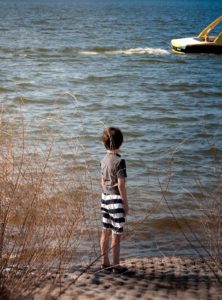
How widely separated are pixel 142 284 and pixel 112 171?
95cm

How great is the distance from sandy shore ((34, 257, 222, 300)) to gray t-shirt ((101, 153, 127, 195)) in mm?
711

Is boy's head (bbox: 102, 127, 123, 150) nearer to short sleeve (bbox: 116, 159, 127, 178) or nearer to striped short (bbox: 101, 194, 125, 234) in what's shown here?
short sleeve (bbox: 116, 159, 127, 178)

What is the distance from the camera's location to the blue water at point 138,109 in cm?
916

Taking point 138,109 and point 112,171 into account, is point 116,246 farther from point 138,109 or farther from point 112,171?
point 138,109

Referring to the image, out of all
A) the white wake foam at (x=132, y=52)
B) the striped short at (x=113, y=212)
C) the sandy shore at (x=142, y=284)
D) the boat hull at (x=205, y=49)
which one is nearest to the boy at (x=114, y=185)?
the striped short at (x=113, y=212)

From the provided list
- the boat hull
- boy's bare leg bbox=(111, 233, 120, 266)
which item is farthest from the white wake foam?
boy's bare leg bbox=(111, 233, 120, 266)

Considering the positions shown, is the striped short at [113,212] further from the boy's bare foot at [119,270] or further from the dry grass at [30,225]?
the dry grass at [30,225]

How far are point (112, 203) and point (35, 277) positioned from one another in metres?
1.26

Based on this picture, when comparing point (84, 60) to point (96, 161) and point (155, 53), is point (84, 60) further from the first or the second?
point (96, 161)

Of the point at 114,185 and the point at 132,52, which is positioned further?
the point at 132,52

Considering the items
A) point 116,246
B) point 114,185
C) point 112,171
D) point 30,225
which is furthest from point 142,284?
point 30,225

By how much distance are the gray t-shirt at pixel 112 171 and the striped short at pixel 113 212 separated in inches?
2.2

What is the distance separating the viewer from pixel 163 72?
27.0 m

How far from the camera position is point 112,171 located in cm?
595
